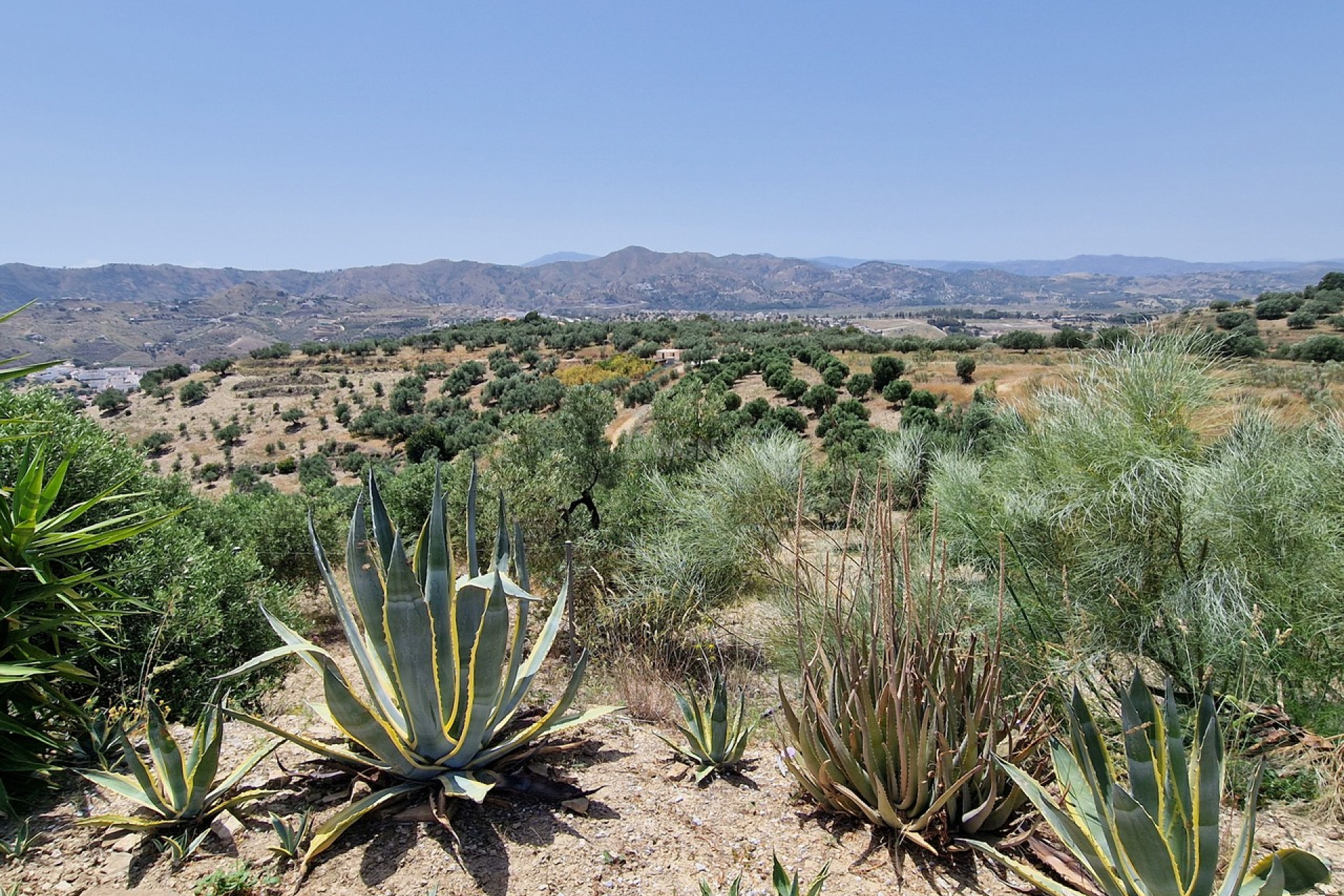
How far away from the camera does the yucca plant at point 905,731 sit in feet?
8.36

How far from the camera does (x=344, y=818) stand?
8.00ft

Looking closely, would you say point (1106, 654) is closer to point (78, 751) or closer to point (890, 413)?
point (78, 751)

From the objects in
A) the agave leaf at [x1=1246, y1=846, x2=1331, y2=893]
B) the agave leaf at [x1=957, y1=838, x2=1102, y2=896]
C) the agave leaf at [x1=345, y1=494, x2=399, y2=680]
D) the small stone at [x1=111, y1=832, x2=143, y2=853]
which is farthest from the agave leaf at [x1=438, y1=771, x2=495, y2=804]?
the agave leaf at [x1=1246, y1=846, x2=1331, y2=893]

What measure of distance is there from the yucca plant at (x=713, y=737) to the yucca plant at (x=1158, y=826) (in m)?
1.09

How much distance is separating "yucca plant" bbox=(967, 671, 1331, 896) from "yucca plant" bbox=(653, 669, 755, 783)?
1094 mm

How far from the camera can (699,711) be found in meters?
3.22

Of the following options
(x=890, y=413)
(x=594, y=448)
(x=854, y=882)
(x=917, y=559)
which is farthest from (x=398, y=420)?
(x=854, y=882)

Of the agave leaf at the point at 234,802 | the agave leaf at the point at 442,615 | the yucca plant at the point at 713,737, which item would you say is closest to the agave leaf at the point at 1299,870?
the yucca plant at the point at 713,737

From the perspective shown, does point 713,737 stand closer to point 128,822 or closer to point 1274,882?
point 1274,882

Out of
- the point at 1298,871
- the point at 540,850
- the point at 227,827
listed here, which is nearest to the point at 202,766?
the point at 227,827

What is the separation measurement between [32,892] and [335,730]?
1.13 metres

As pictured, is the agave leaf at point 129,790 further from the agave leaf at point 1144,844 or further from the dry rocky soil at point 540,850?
the agave leaf at point 1144,844

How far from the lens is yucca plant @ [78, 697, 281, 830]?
7.82 ft

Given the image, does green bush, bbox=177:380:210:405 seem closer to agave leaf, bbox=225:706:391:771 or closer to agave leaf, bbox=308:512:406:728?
agave leaf, bbox=308:512:406:728
